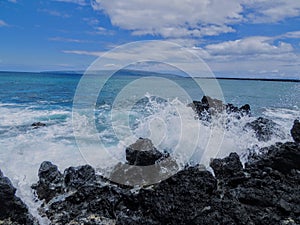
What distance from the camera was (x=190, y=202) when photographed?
178 inches

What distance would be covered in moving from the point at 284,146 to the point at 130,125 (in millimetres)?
9155

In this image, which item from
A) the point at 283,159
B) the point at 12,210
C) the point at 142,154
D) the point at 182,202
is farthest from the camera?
the point at 142,154

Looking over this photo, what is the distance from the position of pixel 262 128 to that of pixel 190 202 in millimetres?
6277

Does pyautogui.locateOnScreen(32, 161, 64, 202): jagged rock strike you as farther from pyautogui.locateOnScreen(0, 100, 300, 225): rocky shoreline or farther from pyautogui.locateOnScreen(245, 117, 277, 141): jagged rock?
pyautogui.locateOnScreen(245, 117, 277, 141): jagged rock

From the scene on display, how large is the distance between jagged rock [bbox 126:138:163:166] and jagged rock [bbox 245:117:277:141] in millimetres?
4207

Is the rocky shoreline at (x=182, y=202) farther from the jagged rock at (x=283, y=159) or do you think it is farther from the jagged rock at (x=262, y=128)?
the jagged rock at (x=262, y=128)

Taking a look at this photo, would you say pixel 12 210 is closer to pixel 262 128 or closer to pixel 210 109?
pixel 262 128

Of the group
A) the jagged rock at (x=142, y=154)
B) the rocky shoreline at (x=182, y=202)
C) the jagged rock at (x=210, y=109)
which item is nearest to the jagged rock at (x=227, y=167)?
the rocky shoreline at (x=182, y=202)

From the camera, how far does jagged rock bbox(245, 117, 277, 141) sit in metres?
9.75

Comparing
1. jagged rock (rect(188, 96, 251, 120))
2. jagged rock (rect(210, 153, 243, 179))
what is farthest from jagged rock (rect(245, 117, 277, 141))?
jagged rock (rect(210, 153, 243, 179))

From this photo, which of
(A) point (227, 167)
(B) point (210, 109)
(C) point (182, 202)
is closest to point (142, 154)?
(A) point (227, 167)

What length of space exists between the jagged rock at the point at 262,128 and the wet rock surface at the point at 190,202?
13.9 ft

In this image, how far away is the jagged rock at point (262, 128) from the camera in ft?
32.0

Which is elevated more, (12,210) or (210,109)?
(210,109)
